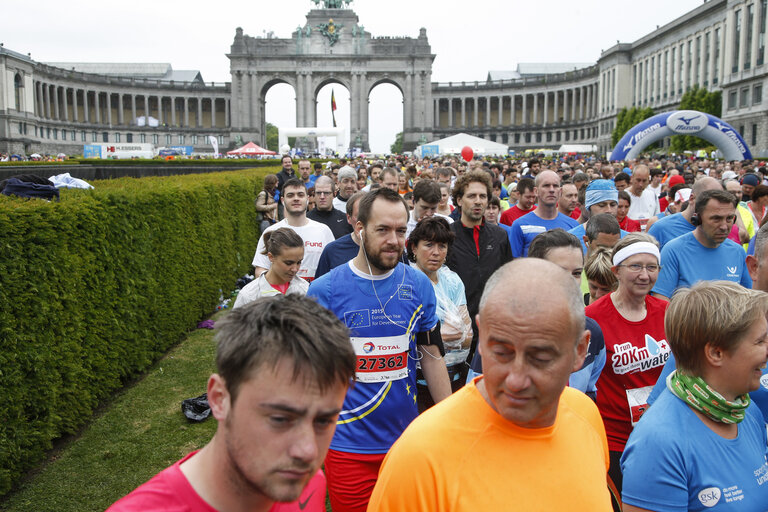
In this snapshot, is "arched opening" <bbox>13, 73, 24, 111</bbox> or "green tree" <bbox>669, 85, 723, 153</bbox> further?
"arched opening" <bbox>13, 73, 24, 111</bbox>

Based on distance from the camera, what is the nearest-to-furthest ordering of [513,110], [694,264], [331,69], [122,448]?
1. [694,264]
2. [122,448]
3. [331,69]
4. [513,110]

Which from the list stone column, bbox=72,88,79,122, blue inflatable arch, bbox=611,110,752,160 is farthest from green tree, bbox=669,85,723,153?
stone column, bbox=72,88,79,122

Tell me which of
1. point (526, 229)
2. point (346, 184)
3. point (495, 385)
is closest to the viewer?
point (495, 385)

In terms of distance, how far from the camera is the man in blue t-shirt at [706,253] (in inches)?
192

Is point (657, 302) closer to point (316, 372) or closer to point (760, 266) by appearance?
point (760, 266)

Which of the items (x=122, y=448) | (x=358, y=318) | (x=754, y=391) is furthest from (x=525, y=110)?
(x=754, y=391)

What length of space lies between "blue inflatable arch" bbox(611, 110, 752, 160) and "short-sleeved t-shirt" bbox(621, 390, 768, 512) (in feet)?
98.5

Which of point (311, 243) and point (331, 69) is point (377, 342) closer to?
point (311, 243)

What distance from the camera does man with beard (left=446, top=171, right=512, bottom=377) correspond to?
216 inches

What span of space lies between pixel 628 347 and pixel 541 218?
10.5ft

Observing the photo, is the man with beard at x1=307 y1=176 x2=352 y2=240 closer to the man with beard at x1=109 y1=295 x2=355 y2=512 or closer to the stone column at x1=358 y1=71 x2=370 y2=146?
the man with beard at x1=109 y1=295 x2=355 y2=512

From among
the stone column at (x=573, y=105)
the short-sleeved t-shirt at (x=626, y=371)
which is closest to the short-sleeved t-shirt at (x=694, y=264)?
the short-sleeved t-shirt at (x=626, y=371)

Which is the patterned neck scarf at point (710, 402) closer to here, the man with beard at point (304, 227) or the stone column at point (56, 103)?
the man with beard at point (304, 227)

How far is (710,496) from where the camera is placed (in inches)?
91.0
